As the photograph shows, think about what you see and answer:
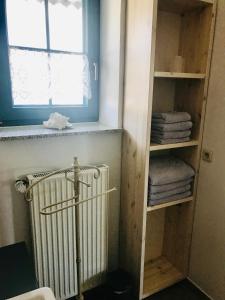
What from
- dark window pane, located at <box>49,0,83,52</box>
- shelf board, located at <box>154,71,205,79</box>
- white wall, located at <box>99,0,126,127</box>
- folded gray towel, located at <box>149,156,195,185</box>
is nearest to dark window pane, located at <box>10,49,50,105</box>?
dark window pane, located at <box>49,0,83,52</box>

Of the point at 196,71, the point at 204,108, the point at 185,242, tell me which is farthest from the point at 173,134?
the point at 185,242

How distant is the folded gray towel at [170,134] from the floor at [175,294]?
1.02 m

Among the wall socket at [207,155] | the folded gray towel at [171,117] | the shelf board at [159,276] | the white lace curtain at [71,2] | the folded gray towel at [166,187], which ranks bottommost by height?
the shelf board at [159,276]

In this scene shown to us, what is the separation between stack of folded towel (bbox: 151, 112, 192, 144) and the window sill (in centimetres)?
23

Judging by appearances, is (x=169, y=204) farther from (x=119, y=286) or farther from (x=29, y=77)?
(x=29, y=77)

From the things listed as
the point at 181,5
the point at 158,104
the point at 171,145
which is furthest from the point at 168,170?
the point at 181,5

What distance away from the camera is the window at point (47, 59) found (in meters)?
1.40

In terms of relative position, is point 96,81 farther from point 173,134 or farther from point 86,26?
point 173,134

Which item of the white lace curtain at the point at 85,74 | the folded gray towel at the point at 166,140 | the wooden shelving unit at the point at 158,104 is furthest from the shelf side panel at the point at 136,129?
the white lace curtain at the point at 85,74

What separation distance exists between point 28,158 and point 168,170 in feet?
2.67

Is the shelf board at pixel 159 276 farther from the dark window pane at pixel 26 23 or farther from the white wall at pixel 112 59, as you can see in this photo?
the dark window pane at pixel 26 23

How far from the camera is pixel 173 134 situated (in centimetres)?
148

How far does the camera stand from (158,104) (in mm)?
1692

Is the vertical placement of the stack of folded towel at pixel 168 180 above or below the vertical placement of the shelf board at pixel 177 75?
below
